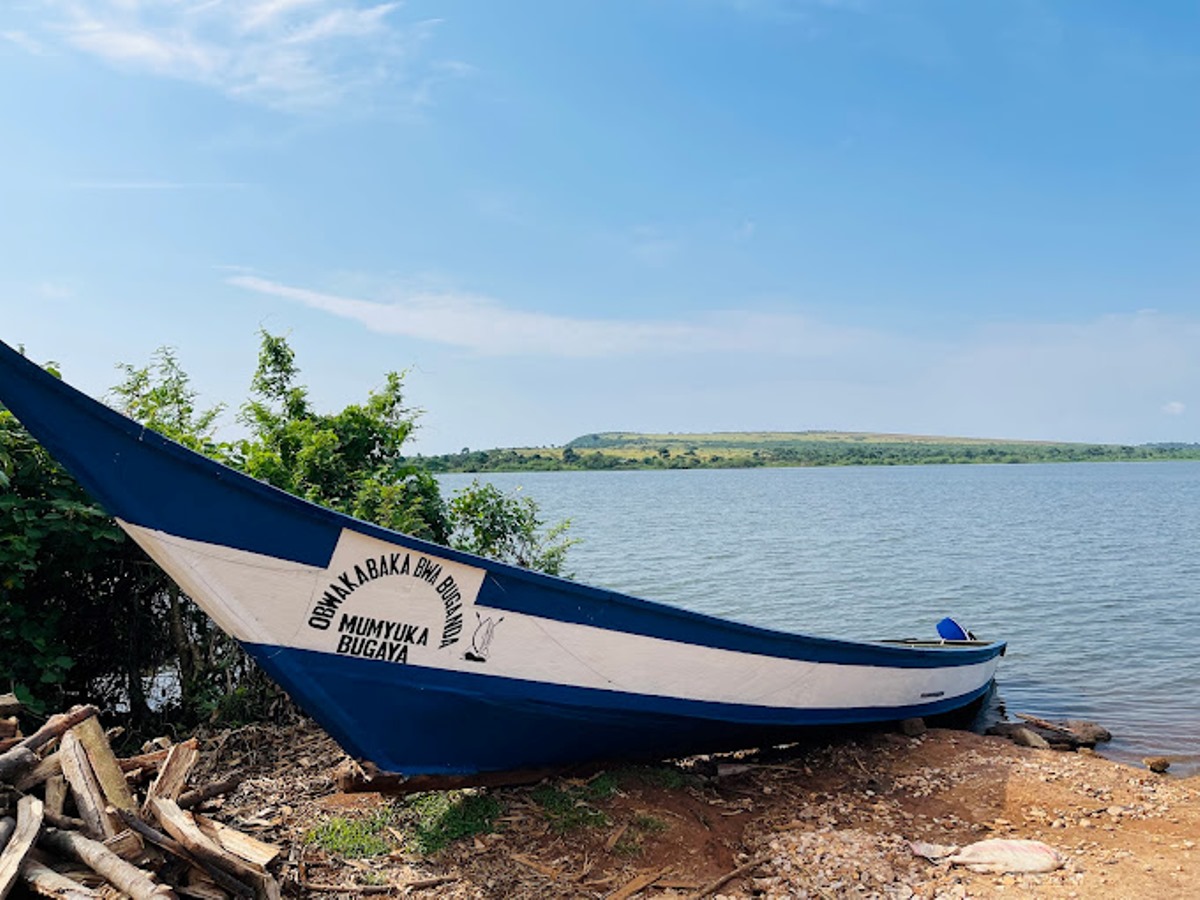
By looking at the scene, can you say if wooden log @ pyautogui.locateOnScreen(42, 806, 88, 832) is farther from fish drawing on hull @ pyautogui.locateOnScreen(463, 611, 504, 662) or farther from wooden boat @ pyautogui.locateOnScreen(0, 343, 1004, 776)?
fish drawing on hull @ pyautogui.locateOnScreen(463, 611, 504, 662)

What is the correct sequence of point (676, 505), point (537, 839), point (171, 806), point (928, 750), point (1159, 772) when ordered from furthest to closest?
point (676, 505) → point (1159, 772) → point (928, 750) → point (537, 839) → point (171, 806)

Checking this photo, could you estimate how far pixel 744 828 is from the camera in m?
6.58

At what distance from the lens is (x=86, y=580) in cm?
721

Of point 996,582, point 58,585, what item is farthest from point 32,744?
point 996,582

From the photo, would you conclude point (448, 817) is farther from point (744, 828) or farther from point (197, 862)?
point (744, 828)

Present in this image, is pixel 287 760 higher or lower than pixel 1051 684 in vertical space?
higher

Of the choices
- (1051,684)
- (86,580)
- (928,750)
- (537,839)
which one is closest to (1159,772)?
(928,750)

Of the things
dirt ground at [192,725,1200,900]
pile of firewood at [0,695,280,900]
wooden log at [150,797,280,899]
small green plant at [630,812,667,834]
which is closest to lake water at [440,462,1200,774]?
dirt ground at [192,725,1200,900]

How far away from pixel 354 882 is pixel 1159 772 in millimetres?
8936

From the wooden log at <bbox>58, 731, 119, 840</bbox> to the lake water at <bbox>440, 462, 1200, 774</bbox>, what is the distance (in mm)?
7670

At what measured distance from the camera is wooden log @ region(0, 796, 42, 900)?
3.85 m

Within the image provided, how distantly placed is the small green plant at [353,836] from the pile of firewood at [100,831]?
77 cm

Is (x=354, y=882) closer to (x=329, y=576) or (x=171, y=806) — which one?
(x=171, y=806)

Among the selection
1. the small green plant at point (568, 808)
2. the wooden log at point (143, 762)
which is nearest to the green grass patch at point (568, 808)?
the small green plant at point (568, 808)
